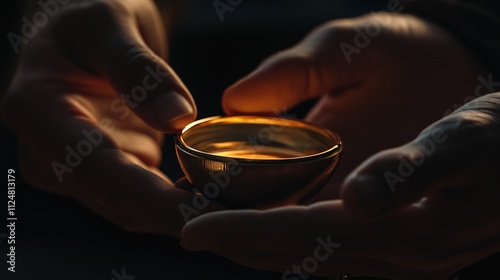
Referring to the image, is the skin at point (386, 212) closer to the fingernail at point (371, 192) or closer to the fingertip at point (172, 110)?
the fingernail at point (371, 192)

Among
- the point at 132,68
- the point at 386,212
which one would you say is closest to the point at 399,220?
the point at 386,212

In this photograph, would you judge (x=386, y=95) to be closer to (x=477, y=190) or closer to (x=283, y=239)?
(x=477, y=190)

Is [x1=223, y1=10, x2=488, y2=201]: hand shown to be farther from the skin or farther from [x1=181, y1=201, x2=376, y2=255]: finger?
[x1=181, y1=201, x2=376, y2=255]: finger

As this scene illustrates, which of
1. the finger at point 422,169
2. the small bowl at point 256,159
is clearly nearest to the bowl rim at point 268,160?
the small bowl at point 256,159

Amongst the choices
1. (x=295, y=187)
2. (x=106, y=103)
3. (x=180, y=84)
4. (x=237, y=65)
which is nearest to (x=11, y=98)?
(x=106, y=103)

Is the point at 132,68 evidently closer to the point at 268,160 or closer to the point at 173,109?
the point at 173,109

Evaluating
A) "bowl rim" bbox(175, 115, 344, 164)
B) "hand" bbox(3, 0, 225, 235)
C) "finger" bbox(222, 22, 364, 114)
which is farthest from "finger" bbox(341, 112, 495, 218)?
"finger" bbox(222, 22, 364, 114)
